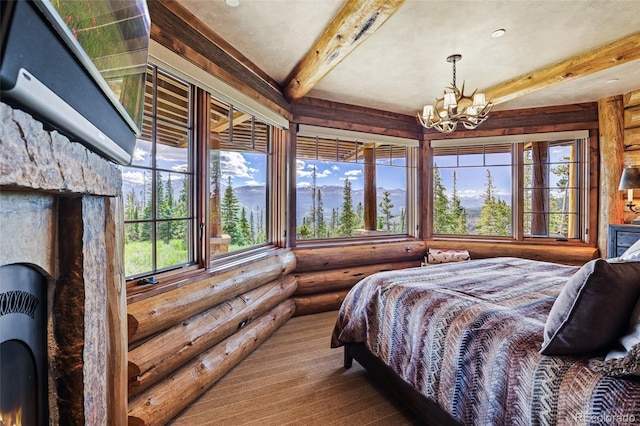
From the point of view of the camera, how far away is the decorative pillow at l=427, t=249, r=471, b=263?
4336 millimetres

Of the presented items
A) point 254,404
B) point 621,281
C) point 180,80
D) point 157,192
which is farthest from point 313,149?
point 621,281

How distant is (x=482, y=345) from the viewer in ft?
4.64

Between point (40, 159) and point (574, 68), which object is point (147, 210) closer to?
point (40, 159)

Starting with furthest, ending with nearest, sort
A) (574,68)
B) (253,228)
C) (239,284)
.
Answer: (253,228) → (574,68) → (239,284)

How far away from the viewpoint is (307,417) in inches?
74.7

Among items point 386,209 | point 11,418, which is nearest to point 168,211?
point 11,418

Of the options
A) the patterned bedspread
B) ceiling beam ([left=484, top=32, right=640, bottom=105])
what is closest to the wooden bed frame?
the patterned bedspread

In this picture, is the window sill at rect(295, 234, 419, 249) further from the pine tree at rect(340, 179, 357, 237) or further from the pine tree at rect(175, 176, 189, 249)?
the pine tree at rect(175, 176, 189, 249)

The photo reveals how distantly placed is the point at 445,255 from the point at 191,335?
3615 millimetres

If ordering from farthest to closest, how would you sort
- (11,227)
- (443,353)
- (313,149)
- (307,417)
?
(313,149) < (307,417) < (443,353) < (11,227)

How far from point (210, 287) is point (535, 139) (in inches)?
189

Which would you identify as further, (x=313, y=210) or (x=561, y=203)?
(x=561, y=203)

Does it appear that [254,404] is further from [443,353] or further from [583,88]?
[583,88]

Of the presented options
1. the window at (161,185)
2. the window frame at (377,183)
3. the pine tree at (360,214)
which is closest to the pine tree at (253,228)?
the window frame at (377,183)
